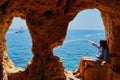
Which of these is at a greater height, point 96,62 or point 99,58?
point 99,58

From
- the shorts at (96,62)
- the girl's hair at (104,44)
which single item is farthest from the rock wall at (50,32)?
the girl's hair at (104,44)

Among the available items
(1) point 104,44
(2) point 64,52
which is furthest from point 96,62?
(2) point 64,52

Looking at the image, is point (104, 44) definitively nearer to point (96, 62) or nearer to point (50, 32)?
point (96, 62)

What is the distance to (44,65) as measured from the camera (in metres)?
8.23

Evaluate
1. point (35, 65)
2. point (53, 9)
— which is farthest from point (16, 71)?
point (53, 9)

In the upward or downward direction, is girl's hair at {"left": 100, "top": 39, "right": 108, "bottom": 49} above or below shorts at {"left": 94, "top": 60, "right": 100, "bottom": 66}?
above

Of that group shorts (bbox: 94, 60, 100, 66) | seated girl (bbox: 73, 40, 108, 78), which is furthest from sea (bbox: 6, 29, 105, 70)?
shorts (bbox: 94, 60, 100, 66)

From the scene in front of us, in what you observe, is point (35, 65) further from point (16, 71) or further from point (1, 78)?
point (1, 78)

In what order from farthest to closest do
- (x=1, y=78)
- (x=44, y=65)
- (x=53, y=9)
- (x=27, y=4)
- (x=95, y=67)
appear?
(x=95, y=67), (x=44, y=65), (x=53, y=9), (x=27, y=4), (x=1, y=78)

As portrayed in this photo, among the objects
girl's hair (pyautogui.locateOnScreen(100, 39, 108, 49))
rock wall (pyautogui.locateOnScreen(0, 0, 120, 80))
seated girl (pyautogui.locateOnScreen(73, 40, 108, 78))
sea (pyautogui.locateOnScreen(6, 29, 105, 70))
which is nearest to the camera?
rock wall (pyautogui.locateOnScreen(0, 0, 120, 80))

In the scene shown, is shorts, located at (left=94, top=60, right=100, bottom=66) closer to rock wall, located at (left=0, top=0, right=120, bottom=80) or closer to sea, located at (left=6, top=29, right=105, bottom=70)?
rock wall, located at (left=0, top=0, right=120, bottom=80)

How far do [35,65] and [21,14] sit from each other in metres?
1.70

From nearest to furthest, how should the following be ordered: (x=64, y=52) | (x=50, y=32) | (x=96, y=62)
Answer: (x=50, y=32), (x=96, y=62), (x=64, y=52)

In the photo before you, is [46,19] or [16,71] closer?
[46,19]
